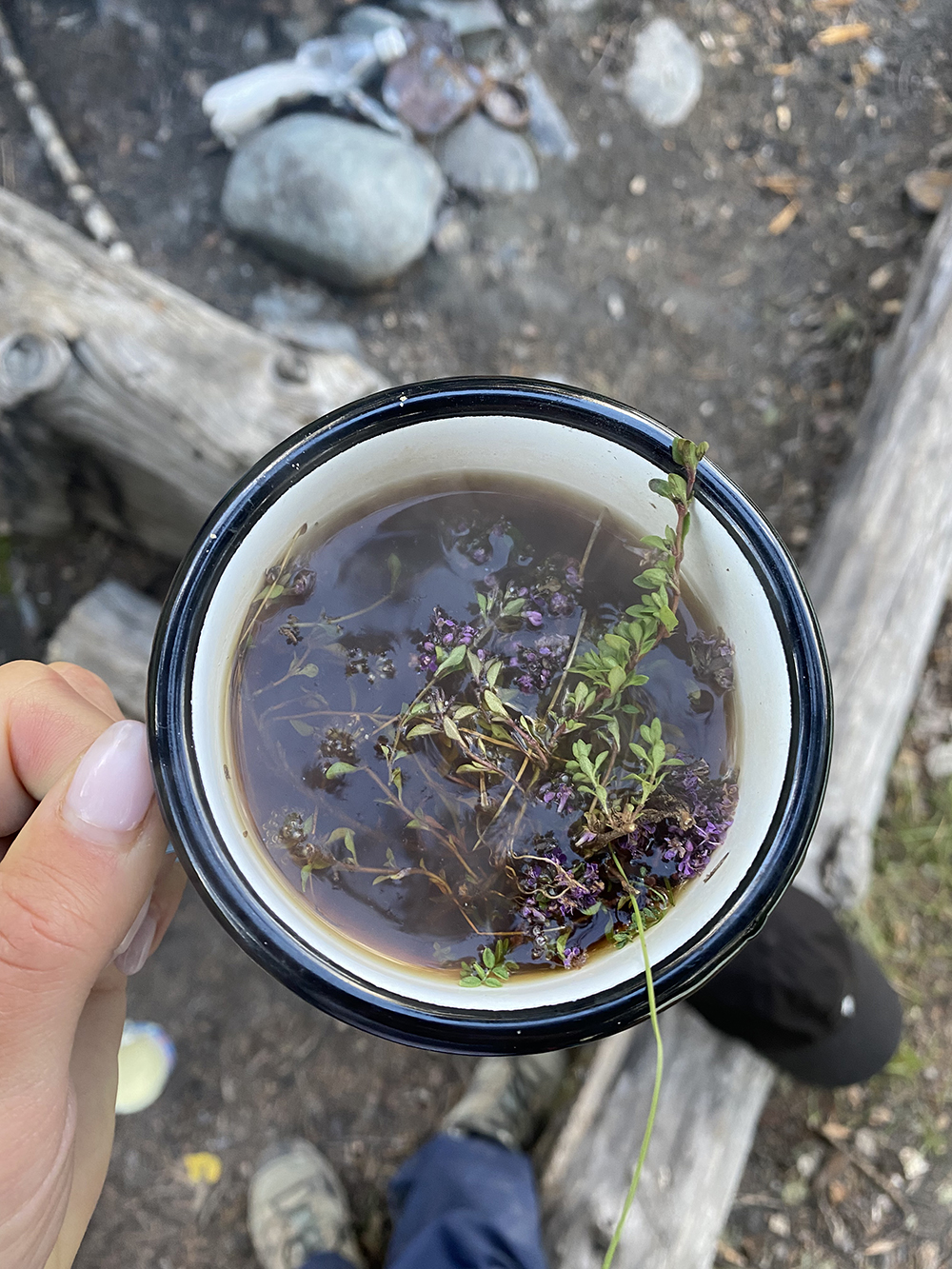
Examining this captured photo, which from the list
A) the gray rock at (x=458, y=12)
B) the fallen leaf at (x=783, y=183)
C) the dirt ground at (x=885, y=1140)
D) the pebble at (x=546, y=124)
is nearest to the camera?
the dirt ground at (x=885, y=1140)

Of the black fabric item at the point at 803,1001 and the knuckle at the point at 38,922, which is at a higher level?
the knuckle at the point at 38,922

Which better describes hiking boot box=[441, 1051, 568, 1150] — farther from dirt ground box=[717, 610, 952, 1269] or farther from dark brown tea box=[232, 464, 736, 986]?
dark brown tea box=[232, 464, 736, 986]

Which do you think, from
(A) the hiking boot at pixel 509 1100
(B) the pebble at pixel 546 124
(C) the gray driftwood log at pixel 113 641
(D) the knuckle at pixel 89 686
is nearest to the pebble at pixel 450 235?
(B) the pebble at pixel 546 124

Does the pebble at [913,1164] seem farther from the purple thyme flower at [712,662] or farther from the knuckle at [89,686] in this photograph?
the knuckle at [89,686]

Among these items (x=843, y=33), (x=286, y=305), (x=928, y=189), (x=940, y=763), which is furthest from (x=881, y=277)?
(x=286, y=305)

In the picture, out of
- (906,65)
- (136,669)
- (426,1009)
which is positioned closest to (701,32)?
(906,65)

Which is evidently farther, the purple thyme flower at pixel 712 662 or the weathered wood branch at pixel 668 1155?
the weathered wood branch at pixel 668 1155

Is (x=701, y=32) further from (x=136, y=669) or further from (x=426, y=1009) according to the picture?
(x=426, y=1009)
